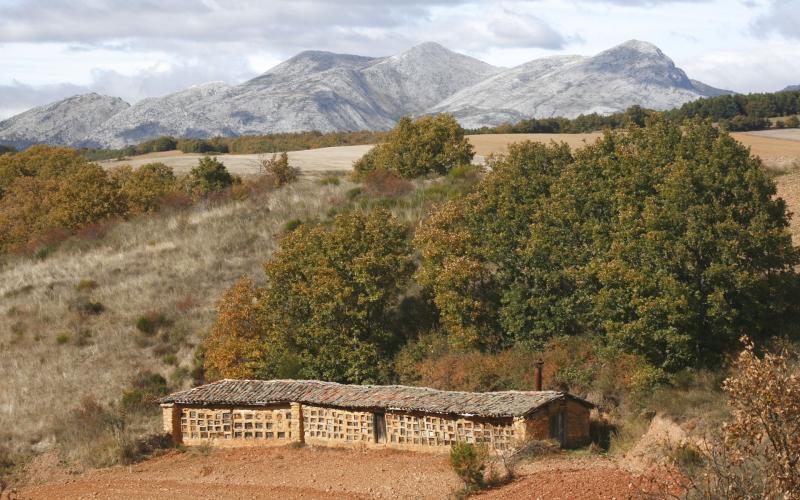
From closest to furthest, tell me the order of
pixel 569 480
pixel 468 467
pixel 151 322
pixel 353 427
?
pixel 569 480
pixel 468 467
pixel 353 427
pixel 151 322

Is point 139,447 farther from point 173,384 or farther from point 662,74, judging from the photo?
point 662,74

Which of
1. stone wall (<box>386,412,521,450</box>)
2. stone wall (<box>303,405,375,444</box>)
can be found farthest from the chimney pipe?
stone wall (<box>303,405,375,444</box>)

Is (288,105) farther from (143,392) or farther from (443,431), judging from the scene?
(443,431)

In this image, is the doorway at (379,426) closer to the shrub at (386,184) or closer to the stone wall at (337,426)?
the stone wall at (337,426)

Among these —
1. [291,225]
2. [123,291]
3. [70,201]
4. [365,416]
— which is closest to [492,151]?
[291,225]

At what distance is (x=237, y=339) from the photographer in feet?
128

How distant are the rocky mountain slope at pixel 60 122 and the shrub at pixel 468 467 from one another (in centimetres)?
16274

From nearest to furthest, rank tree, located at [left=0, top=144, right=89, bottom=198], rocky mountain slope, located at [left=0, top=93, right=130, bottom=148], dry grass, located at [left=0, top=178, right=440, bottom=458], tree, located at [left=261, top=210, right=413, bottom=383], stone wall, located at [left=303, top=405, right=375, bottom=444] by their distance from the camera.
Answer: stone wall, located at [left=303, top=405, right=375, bottom=444] < tree, located at [left=261, top=210, right=413, bottom=383] < dry grass, located at [left=0, top=178, right=440, bottom=458] < tree, located at [left=0, top=144, right=89, bottom=198] < rocky mountain slope, located at [left=0, top=93, right=130, bottom=148]

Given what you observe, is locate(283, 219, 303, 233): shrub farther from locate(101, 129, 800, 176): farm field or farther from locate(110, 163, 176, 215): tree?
locate(110, 163, 176, 215): tree

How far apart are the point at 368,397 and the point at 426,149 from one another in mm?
29520

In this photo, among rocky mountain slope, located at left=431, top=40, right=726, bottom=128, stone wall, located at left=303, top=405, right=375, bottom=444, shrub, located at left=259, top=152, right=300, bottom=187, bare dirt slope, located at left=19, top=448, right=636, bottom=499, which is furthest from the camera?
rocky mountain slope, located at left=431, top=40, right=726, bottom=128

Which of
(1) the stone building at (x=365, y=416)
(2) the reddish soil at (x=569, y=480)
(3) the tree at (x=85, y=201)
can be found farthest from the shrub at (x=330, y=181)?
(2) the reddish soil at (x=569, y=480)

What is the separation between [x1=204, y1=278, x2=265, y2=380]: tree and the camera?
3800cm

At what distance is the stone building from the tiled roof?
0.03 meters
